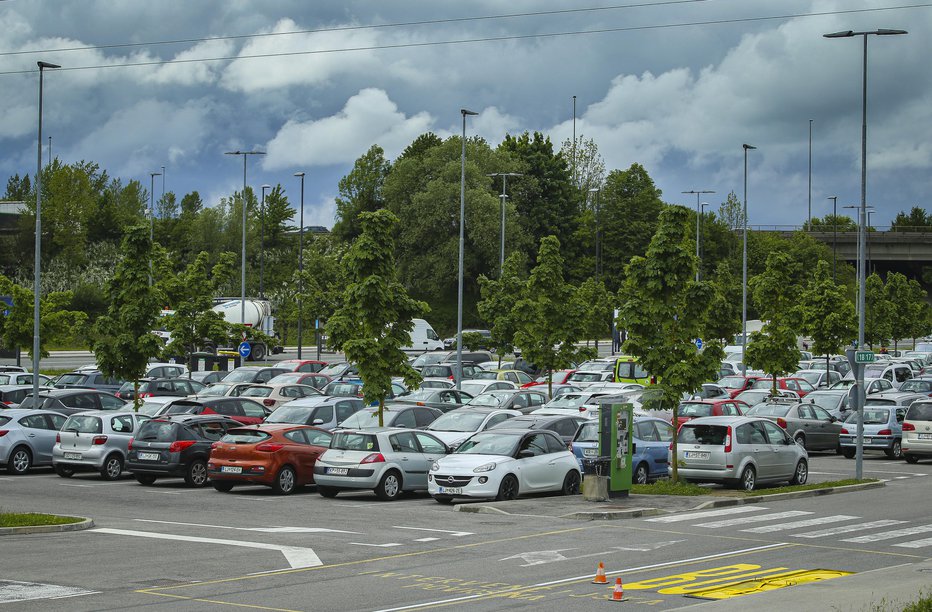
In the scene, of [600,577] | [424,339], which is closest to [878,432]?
[600,577]

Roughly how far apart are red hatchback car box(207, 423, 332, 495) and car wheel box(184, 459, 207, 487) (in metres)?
0.91

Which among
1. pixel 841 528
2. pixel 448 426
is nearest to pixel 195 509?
pixel 448 426

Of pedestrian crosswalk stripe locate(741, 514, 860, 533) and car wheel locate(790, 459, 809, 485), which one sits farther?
car wheel locate(790, 459, 809, 485)

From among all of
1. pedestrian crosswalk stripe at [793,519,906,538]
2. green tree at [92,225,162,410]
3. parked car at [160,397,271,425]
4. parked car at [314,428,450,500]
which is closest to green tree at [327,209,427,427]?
A: parked car at [160,397,271,425]

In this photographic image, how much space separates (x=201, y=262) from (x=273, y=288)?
152ft

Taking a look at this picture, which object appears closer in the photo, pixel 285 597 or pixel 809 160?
pixel 285 597

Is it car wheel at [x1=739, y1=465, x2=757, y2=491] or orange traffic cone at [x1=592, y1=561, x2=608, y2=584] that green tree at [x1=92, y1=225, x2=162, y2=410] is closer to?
car wheel at [x1=739, y1=465, x2=757, y2=491]

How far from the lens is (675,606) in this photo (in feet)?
40.7

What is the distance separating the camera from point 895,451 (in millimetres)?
35938

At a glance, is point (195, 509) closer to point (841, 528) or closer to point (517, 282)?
point (841, 528)

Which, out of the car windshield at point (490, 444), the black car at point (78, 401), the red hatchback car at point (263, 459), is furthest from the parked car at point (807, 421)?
the black car at point (78, 401)

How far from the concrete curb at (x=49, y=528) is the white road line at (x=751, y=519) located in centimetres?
994

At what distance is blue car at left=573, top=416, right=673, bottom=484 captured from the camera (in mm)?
26469

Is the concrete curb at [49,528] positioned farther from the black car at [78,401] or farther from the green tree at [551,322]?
the green tree at [551,322]
